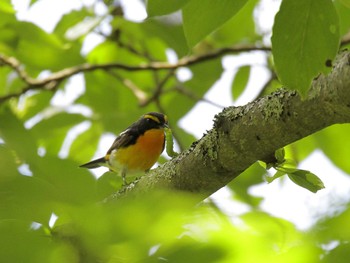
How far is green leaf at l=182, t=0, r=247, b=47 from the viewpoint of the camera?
1.04m

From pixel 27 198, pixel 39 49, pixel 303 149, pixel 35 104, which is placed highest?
pixel 39 49

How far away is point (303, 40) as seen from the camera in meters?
1.02

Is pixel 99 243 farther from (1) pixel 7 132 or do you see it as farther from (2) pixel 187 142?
(2) pixel 187 142

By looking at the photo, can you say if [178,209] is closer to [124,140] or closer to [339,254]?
[339,254]

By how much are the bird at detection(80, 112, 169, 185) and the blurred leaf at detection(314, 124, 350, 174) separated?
2592 mm

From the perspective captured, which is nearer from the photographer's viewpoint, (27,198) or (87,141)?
(27,198)

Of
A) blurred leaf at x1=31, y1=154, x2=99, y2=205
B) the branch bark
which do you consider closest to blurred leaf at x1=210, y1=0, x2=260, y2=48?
the branch bark

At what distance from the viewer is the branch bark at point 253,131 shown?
1119 millimetres

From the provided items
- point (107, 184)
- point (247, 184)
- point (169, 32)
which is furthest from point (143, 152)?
point (107, 184)

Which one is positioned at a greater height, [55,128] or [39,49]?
[39,49]

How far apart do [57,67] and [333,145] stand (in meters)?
2.22

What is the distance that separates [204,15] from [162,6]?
0.32 feet

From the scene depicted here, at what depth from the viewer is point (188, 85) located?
13.4 ft

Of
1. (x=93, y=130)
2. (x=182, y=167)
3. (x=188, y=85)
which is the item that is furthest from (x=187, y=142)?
(x=182, y=167)
